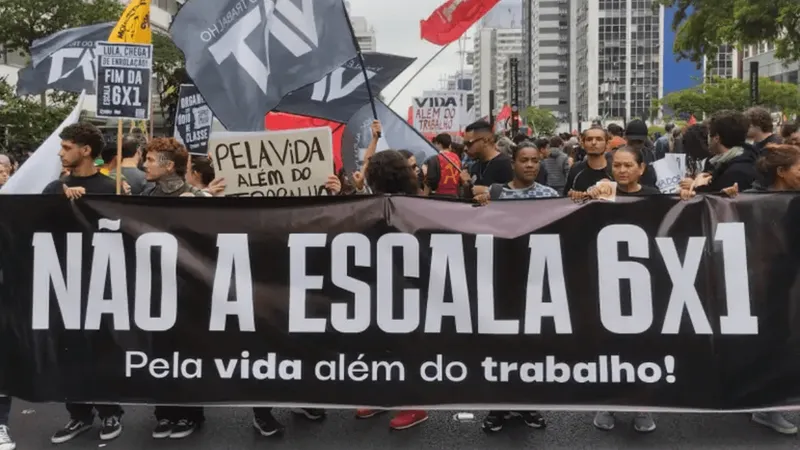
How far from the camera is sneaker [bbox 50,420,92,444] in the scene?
5672mm

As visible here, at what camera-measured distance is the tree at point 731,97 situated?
66.9 m

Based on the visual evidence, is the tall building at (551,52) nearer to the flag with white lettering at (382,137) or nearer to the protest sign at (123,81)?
the flag with white lettering at (382,137)

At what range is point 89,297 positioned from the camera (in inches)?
217

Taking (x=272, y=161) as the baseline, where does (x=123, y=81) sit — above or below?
above

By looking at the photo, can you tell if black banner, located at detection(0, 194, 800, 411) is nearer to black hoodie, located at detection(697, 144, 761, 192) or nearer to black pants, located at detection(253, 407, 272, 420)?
black pants, located at detection(253, 407, 272, 420)

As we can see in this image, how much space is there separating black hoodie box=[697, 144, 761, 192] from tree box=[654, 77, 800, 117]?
6143 centimetres

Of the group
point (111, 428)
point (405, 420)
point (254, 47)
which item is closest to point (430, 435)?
point (405, 420)

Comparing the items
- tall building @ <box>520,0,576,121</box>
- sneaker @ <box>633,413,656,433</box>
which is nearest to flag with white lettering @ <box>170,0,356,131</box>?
sneaker @ <box>633,413,656,433</box>

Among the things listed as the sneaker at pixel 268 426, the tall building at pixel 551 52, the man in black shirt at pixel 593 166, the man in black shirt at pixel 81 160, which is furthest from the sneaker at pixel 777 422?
the tall building at pixel 551 52

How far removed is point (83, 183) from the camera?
5.89 metres

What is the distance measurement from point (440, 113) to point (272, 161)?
36.2ft

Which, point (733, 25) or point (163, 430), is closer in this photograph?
point (163, 430)

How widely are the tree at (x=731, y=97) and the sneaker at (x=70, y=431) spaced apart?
2506 inches

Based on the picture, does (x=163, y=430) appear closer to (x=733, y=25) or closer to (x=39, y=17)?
(x=733, y=25)
